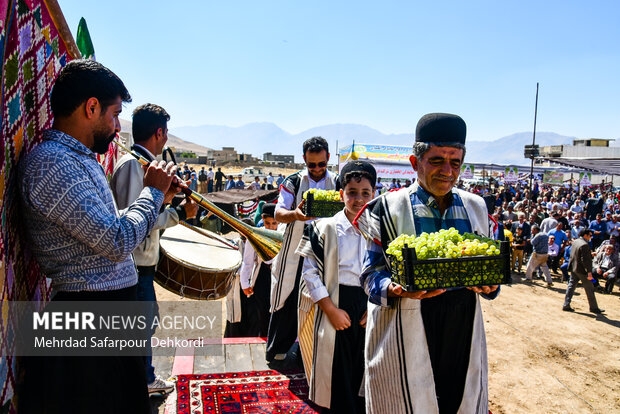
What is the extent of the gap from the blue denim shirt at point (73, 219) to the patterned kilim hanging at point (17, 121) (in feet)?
0.25

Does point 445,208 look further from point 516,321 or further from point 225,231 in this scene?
point 225,231

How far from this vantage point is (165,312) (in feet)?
27.4

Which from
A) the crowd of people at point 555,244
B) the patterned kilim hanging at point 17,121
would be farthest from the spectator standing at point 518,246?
the patterned kilim hanging at point 17,121

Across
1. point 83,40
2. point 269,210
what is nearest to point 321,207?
point 269,210

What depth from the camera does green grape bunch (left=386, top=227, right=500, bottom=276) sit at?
1933 millimetres

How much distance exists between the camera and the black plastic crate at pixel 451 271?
6.22ft

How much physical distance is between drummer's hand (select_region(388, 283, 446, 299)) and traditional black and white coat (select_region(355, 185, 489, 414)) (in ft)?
0.49

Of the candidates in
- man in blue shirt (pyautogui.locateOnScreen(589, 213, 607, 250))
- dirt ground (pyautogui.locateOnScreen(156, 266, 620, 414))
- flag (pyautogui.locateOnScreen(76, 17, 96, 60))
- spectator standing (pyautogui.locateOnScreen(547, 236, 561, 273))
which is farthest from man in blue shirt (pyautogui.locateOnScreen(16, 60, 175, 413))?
man in blue shirt (pyautogui.locateOnScreen(589, 213, 607, 250))

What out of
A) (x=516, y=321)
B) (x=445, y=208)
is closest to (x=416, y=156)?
(x=445, y=208)

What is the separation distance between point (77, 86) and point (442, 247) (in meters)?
1.92

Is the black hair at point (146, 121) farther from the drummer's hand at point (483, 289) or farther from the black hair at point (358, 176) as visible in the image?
the drummer's hand at point (483, 289)

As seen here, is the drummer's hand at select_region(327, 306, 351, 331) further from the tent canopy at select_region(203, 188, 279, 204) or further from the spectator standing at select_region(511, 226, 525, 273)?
the spectator standing at select_region(511, 226, 525, 273)

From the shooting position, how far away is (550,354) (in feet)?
25.0

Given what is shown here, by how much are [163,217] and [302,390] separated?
223 centimetres
